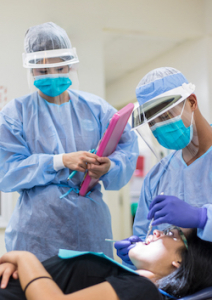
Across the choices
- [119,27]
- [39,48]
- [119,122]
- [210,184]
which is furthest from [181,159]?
[119,27]

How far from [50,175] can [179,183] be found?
1.74 feet

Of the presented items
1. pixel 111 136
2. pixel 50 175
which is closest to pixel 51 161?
pixel 50 175

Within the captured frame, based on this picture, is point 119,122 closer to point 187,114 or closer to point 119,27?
point 187,114

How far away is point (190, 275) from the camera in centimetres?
114

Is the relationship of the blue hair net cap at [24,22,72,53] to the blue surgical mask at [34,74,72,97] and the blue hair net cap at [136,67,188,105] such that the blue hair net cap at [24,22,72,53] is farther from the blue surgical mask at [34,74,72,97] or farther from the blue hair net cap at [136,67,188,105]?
the blue hair net cap at [136,67,188,105]

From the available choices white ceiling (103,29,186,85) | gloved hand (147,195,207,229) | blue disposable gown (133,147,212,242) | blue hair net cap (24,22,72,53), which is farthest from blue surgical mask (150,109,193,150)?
white ceiling (103,29,186,85)

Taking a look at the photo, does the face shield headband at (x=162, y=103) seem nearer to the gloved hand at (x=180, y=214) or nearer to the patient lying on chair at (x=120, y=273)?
the gloved hand at (x=180, y=214)

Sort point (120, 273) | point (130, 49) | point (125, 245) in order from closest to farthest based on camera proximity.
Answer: point (120, 273), point (125, 245), point (130, 49)

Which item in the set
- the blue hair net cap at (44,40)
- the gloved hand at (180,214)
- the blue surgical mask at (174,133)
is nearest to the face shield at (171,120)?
the blue surgical mask at (174,133)

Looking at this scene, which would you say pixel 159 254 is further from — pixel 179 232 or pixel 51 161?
pixel 51 161

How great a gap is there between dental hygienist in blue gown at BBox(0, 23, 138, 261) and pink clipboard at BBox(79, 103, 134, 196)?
37mm

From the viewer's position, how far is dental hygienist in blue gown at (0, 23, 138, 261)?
56.2 inches

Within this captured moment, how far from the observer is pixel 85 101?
5.38ft

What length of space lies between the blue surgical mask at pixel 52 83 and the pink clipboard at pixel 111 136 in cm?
28
